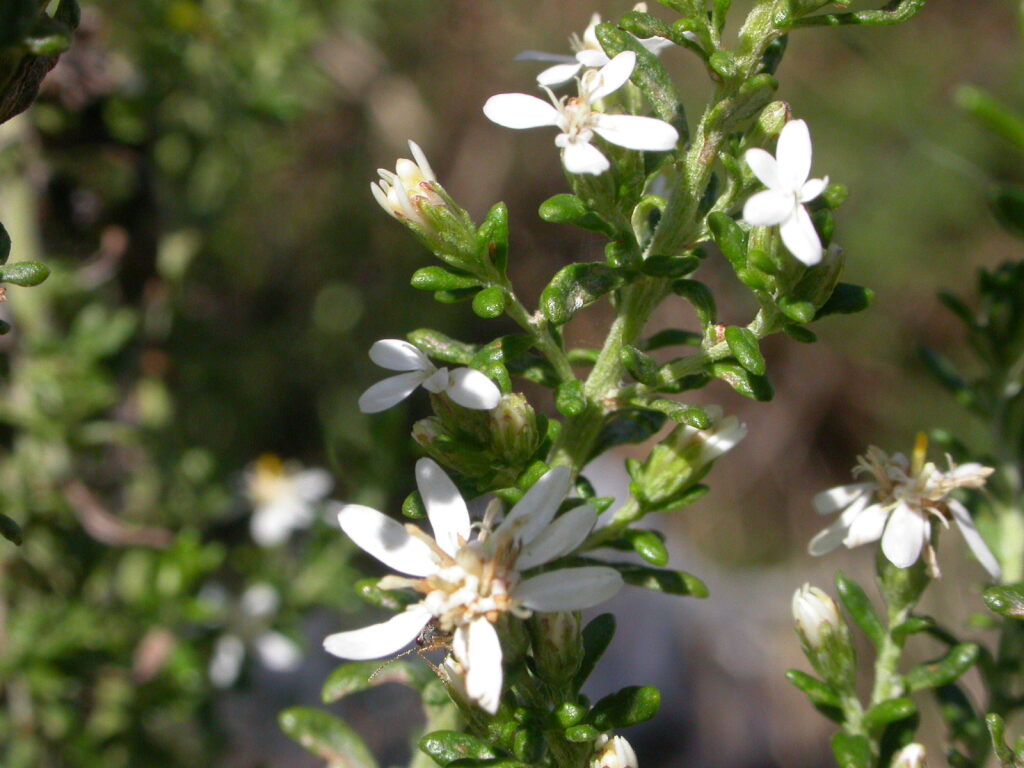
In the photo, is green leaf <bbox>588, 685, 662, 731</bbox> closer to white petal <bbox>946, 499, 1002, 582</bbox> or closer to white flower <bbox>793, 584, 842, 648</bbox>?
white flower <bbox>793, 584, 842, 648</bbox>

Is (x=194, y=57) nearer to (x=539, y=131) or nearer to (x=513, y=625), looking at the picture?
(x=513, y=625)

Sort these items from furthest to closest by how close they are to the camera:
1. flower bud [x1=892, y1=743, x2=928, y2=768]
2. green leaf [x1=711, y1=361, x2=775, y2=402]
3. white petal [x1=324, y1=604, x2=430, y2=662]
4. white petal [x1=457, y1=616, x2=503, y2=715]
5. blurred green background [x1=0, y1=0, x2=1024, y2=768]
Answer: blurred green background [x1=0, y1=0, x2=1024, y2=768], flower bud [x1=892, y1=743, x2=928, y2=768], green leaf [x1=711, y1=361, x2=775, y2=402], white petal [x1=324, y1=604, x2=430, y2=662], white petal [x1=457, y1=616, x2=503, y2=715]

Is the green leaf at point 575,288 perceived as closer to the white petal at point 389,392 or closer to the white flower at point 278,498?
the white petal at point 389,392

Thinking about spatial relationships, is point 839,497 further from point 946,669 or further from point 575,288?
point 575,288

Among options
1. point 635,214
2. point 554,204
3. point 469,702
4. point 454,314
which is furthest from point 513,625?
point 454,314

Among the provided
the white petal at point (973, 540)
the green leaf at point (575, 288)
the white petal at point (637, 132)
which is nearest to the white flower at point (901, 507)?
the white petal at point (973, 540)

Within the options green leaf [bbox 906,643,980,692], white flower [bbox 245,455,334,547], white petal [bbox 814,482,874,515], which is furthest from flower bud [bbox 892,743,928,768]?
white flower [bbox 245,455,334,547]

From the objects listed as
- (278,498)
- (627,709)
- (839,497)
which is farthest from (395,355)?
(278,498)
